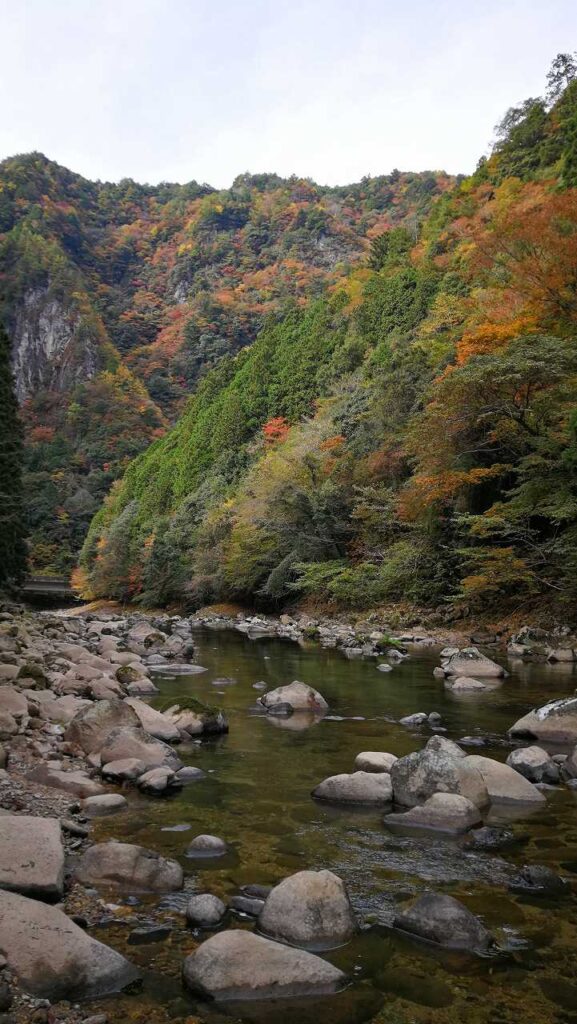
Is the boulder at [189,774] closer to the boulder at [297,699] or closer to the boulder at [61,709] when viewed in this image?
the boulder at [61,709]

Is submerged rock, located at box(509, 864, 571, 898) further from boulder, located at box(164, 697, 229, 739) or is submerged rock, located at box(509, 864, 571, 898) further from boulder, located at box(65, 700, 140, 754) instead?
boulder, located at box(164, 697, 229, 739)

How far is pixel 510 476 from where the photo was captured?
22594 mm

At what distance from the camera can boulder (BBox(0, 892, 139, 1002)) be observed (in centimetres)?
334

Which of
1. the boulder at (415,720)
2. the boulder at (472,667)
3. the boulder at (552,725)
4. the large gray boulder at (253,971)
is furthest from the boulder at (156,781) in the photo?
the boulder at (472,667)

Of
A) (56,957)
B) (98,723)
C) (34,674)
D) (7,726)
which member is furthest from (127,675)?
(56,957)

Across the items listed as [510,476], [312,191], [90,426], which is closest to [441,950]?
[510,476]

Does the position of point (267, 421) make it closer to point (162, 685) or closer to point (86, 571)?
point (86, 571)

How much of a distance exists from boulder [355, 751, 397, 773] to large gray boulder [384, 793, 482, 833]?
3.71 feet

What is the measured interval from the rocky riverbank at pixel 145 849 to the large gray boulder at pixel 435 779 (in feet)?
0.04

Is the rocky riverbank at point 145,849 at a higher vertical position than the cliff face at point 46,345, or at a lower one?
lower

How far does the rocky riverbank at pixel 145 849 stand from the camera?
137 inches

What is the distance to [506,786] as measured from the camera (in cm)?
667

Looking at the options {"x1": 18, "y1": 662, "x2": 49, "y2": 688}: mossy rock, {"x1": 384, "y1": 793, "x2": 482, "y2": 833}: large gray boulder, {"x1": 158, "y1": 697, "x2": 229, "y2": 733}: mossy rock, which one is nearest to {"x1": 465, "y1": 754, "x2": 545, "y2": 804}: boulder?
{"x1": 384, "y1": 793, "x2": 482, "y2": 833}: large gray boulder

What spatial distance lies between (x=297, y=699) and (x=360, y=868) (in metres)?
6.10
